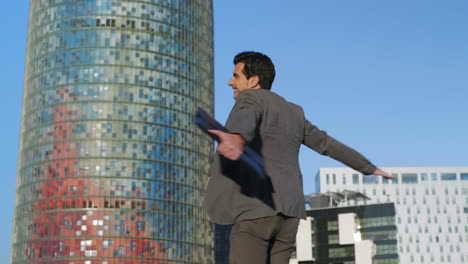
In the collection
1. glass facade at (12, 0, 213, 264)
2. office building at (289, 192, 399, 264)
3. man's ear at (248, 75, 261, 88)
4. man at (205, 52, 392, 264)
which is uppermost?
glass facade at (12, 0, 213, 264)

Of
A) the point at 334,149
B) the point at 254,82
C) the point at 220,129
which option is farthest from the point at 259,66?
the point at 220,129

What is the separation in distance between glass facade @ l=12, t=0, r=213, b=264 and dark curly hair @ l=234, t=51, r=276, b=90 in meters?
135

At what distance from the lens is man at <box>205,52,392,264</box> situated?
5.71m

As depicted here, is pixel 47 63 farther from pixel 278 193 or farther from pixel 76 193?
pixel 278 193

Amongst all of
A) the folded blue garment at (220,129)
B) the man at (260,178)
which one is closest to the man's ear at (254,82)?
the man at (260,178)

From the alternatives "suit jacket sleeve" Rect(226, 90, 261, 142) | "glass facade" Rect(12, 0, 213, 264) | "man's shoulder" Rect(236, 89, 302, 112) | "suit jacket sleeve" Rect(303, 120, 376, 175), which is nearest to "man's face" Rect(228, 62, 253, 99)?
"man's shoulder" Rect(236, 89, 302, 112)

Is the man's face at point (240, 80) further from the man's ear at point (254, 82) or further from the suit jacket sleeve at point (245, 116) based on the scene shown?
the suit jacket sleeve at point (245, 116)

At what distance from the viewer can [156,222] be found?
5605 inches

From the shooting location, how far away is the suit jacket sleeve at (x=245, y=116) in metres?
5.39

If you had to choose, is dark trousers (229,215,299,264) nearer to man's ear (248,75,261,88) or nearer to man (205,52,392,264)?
man (205,52,392,264)

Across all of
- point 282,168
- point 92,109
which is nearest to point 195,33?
point 92,109

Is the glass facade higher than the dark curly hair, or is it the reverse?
the glass facade

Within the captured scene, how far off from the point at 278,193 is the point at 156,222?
454 feet

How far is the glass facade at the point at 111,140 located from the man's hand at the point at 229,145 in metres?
136
